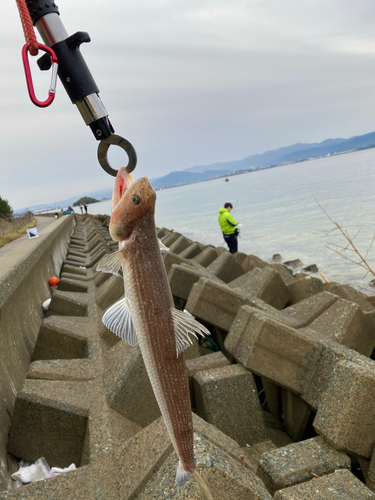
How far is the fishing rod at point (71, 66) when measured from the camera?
4.03 ft

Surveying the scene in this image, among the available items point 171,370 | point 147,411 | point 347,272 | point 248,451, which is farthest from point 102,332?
point 347,272

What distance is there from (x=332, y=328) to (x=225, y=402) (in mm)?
1288

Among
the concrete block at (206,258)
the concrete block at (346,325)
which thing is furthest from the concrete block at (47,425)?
the concrete block at (206,258)

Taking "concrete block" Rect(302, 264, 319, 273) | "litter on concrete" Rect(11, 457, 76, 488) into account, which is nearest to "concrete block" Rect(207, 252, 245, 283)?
"litter on concrete" Rect(11, 457, 76, 488)

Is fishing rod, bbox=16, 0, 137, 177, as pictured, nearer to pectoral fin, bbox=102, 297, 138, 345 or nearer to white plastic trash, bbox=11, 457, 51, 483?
pectoral fin, bbox=102, 297, 138, 345

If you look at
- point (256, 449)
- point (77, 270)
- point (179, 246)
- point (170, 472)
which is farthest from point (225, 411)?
point (179, 246)

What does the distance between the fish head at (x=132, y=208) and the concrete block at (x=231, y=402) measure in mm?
2128

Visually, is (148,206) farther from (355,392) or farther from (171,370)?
(355,392)

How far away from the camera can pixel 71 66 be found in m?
1.25

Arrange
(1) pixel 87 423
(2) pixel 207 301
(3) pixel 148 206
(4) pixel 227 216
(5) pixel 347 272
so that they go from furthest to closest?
(4) pixel 227 216
(5) pixel 347 272
(2) pixel 207 301
(1) pixel 87 423
(3) pixel 148 206

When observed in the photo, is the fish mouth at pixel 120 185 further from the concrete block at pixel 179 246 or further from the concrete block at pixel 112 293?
the concrete block at pixel 179 246

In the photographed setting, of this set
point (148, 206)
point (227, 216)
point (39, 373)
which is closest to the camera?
point (148, 206)

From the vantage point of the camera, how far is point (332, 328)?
144 inches

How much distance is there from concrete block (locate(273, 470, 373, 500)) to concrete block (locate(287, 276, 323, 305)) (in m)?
3.84
